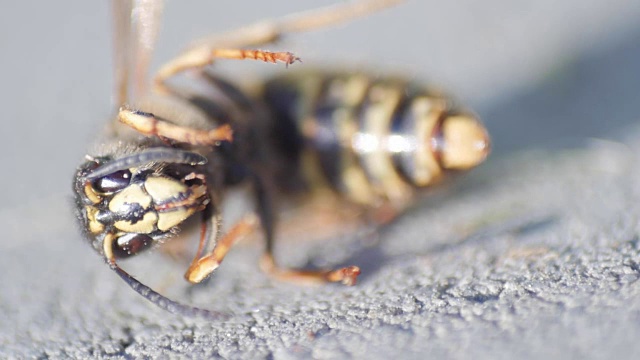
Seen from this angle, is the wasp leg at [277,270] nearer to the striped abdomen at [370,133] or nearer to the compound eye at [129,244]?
the striped abdomen at [370,133]

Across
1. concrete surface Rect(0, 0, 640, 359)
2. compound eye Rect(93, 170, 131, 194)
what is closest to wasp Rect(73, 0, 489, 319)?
compound eye Rect(93, 170, 131, 194)

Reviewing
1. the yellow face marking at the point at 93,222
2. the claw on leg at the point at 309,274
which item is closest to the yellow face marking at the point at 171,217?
the yellow face marking at the point at 93,222

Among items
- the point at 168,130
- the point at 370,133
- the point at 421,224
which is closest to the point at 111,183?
the point at 168,130

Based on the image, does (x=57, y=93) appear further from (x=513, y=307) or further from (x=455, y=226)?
(x=513, y=307)

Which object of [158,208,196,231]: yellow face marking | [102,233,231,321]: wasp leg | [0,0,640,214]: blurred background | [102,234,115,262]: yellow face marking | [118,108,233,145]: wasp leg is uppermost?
[0,0,640,214]: blurred background

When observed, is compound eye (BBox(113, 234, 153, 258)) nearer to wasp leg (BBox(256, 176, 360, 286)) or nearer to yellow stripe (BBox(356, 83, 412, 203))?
wasp leg (BBox(256, 176, 360, 286))

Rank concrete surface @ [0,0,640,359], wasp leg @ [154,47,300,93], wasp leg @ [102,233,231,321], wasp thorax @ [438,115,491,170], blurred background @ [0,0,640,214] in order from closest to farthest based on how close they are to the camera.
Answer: concrete surface @ [0,0,640,359] < wasp leg @ [102,233,231,321] < wasp leg @ [154,47,300,93] < wasp thorax @ [438,115,491,170] < blurred background @ [0,0,640,214]

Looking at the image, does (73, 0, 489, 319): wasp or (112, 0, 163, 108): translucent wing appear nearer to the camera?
(73, 0, 489, 319): wasp
